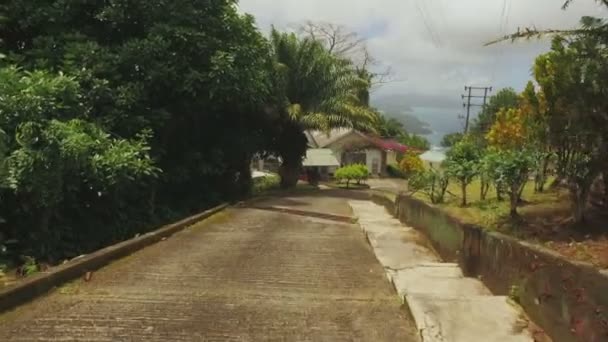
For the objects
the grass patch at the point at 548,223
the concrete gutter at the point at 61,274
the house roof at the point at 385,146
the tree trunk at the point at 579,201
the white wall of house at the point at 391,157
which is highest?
the house roof at the point at 385,146

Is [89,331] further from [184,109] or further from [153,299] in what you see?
[184,109]

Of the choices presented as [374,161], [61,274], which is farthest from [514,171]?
[374,161]

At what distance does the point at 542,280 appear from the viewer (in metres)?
5.12

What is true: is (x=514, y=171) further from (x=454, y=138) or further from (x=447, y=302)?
(x=454, y=138)

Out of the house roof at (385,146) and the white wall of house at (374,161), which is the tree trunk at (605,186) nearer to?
the house roof at (385,146)

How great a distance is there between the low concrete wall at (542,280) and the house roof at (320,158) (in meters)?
45.0

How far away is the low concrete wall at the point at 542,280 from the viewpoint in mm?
4176

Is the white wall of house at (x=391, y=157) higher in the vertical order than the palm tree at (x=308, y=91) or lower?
lower

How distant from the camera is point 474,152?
11.7 m

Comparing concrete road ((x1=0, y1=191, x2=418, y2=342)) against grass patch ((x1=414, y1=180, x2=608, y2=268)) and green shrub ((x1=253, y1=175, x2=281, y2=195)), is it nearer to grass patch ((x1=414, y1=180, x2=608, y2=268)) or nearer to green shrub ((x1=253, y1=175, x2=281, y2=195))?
grass patch ((x1=414, y1=180, x2=608, y2=268))

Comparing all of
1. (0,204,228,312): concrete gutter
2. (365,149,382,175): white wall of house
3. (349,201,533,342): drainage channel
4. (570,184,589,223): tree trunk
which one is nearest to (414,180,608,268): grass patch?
(570,184,589,223): tree trunk

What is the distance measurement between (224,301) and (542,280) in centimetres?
298

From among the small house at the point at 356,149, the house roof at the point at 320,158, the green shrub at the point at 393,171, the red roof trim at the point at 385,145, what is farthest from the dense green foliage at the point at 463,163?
the green shrub at the point at 393,171

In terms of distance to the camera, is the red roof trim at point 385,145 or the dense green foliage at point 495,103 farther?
the dense green foliage at point 495,103
